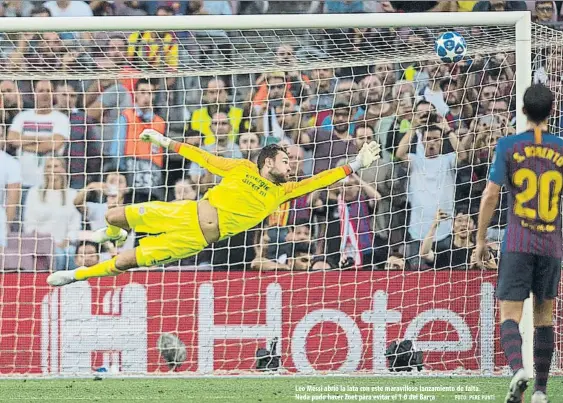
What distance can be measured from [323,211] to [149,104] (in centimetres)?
162

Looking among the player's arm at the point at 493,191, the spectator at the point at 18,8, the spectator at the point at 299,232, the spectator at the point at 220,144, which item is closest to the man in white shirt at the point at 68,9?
the spectator at the point at 18,8

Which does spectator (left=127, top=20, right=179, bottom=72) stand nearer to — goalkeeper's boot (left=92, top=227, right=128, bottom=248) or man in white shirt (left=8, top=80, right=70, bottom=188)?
man in white shirt (left=8, top=80, right=70, bottom=188)

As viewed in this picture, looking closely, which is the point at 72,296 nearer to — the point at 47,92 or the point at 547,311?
the point at 47,92

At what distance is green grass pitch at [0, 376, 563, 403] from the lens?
680cm

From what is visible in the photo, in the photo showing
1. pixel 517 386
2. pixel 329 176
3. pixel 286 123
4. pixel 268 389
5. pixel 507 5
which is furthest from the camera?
pixel 507 5

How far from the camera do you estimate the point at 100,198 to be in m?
8.65

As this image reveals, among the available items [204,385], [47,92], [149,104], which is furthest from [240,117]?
[204,385]

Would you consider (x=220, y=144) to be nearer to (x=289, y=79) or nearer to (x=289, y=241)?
(x=289, y=79)

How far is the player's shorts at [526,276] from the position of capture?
17.4ft

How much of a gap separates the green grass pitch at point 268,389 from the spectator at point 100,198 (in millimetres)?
1416

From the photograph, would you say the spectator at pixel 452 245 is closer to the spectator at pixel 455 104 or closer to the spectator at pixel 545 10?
the spectator at pixel 455 104

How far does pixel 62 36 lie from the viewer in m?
9.02

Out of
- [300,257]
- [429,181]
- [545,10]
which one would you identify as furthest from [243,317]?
[545,10]

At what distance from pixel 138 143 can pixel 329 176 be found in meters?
2.02
